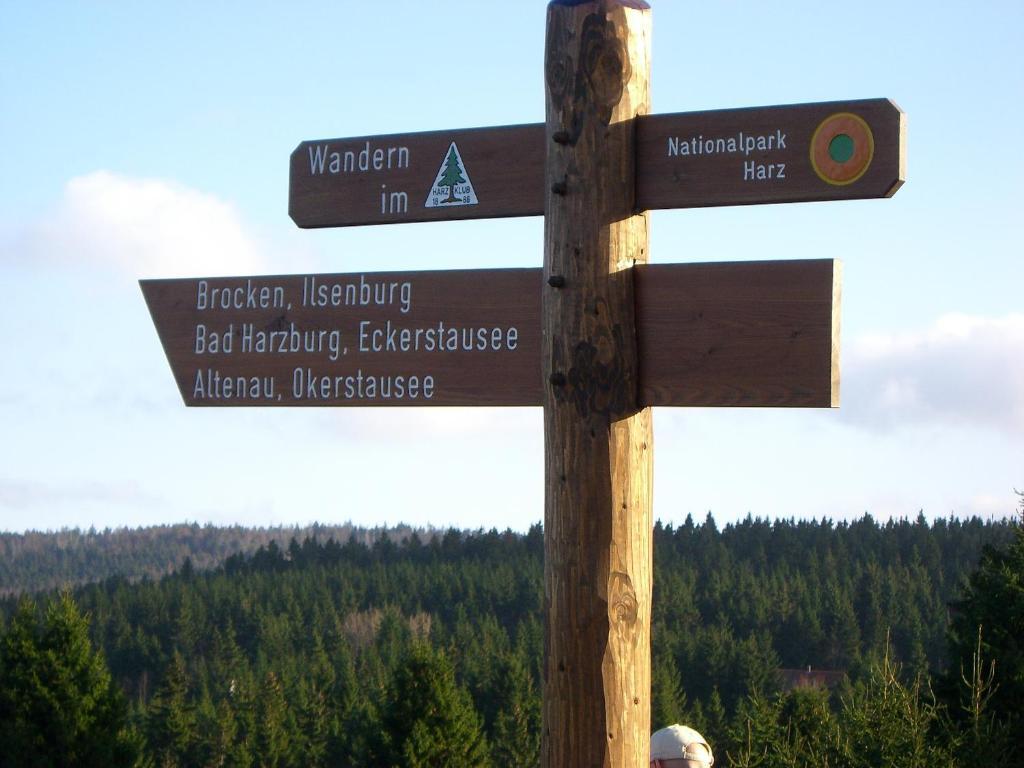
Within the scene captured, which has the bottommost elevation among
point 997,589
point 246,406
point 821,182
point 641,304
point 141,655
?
point 141,655

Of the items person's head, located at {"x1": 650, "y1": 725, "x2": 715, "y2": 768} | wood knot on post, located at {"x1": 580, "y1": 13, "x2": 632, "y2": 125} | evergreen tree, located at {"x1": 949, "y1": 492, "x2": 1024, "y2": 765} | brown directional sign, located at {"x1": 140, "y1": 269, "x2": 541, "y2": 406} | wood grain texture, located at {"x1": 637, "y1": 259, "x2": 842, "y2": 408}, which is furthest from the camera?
evergreen tree, located at {"x1": 949, "y1": 492, "x2": 1024, "y2": 765}

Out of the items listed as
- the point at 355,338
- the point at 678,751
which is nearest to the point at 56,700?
the point at 678,751

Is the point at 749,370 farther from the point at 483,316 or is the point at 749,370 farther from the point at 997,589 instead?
the point at 997,589

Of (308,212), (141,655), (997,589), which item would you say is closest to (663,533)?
(141,655)

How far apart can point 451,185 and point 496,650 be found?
89.5 m

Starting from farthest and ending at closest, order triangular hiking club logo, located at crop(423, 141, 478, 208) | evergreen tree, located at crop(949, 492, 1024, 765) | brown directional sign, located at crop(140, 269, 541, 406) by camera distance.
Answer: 1. evergreen tree, located at crop(949, 492, 1024, 765)
2. triangular hiking club logo, located at crop(423, 141, 478, 208)
3. brown directional sign, located at crop(140, 269, 541, 406)

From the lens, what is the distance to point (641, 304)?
4.63 metres

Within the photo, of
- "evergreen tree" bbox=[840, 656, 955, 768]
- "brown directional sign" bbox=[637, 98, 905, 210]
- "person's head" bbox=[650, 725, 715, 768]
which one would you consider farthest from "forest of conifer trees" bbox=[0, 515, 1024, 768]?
"brown directional sign" bbox=[637, 98, 905, 210]

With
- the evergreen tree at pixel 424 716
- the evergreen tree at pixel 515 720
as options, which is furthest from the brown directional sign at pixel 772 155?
the evergreen tree at pixel 515 720

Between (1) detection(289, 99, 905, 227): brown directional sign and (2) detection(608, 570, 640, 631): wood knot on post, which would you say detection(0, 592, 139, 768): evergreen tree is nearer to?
(1) detection(289, 99, 905, 227): brown directional sign

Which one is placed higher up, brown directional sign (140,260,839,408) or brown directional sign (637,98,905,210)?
brown directional sign (637,98,905,210)

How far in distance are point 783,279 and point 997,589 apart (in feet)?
66.5

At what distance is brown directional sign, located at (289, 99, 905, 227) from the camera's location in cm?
450

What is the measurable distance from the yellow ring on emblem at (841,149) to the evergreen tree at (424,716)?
41986 mm
